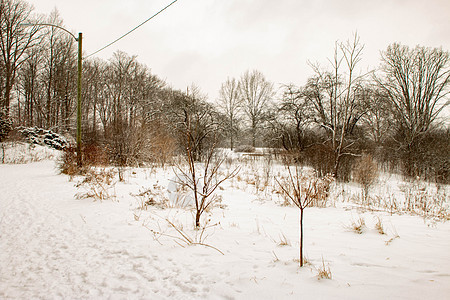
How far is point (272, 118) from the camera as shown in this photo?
16891 millimetres

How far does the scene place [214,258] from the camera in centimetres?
213

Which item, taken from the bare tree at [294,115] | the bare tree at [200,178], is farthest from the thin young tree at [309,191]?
the bare tree at [294,115]

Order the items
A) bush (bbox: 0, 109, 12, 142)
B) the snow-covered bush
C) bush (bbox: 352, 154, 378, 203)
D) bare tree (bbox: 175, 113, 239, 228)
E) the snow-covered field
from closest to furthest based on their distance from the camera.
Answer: the snow-covered field
bare tree (bbox: 175, 113, 239, 228)
bush (bbox: 352, 154, 378, 203)
bush (bbox: 0, 109, 12, 142)
the snow-covered bush

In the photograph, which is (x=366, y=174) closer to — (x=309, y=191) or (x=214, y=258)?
(x=309, y=191)

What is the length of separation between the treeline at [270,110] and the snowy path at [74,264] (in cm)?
413

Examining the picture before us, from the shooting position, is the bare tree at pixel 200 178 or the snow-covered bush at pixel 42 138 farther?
the snow-covered bush at pixel 42 138

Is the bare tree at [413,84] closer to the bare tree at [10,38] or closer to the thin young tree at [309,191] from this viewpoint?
the thin young tree at [309,191]

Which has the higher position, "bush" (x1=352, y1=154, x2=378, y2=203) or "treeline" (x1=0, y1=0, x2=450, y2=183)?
"treeline" (x1=0, y1=0, x2=450, y2=183)

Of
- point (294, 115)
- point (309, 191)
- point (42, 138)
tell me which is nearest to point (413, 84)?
point (294, 115)

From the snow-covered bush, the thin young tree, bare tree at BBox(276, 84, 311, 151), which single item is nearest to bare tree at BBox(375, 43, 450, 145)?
bare tree at BBox(276, 84, 311, 151)

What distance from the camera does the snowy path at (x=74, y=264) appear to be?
1629 mm

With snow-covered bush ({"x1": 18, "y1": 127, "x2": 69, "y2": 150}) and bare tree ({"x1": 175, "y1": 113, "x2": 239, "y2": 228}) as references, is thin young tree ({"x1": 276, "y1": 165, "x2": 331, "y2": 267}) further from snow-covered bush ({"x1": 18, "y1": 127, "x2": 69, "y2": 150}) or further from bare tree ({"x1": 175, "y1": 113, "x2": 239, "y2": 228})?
snow-covered bush ({"x1": 18, "y1": 127, "x2": 69, "y2": 150})

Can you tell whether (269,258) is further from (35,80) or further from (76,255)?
(35,80)

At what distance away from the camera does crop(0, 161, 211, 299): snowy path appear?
163 cm
